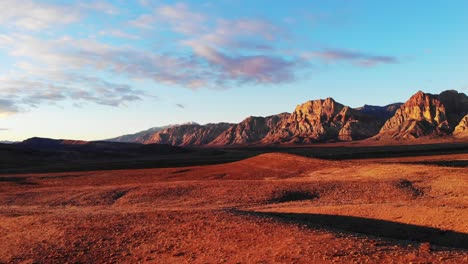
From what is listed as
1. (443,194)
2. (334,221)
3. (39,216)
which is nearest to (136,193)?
(39,216)

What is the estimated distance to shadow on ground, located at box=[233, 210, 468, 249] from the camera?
15820 mm

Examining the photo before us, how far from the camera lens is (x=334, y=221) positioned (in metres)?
19.2

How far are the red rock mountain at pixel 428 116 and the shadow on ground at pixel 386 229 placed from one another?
155 meters

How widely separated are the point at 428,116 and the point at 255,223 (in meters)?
188

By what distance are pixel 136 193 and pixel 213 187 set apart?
5.98m

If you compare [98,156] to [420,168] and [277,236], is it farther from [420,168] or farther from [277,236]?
[277,236]

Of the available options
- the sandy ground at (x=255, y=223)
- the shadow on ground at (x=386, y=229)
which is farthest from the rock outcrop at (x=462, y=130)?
the shadow on ground at (x=386, y=229)

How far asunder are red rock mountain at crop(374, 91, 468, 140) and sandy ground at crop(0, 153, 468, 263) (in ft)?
480

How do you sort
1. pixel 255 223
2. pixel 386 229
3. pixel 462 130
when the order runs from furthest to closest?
pixel 462 130 → pixel 386 229 → pixel 255 223

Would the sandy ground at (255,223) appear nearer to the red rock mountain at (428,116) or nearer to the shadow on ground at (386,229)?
the shadow on ground at (386,229)

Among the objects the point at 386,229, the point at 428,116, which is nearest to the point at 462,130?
the point at 428,116

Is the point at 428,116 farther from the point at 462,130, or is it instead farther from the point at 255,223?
the point at 255,223

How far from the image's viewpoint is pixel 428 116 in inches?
7175

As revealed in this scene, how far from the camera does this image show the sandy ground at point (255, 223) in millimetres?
12641
